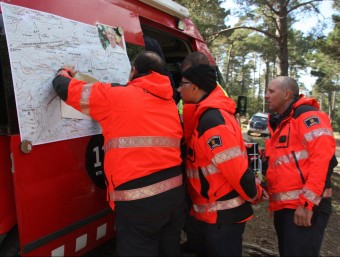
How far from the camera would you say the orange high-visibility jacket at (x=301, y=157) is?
2279 millimetres

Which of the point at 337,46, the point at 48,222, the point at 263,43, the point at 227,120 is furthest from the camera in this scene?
the point at 263,43

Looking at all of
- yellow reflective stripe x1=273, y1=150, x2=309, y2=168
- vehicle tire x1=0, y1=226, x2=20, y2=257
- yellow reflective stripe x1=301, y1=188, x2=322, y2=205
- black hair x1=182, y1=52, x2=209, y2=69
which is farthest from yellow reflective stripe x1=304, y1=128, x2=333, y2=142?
vehicle tire x1=0, y1=226, x2=20, y2=257

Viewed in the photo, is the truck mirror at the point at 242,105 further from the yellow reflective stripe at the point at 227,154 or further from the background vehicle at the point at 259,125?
the background vehicle at the point at 259,125

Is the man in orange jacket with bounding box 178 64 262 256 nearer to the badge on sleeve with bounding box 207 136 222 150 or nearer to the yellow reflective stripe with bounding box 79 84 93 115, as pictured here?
the badge on sleeve with bounding box 207 136 222 150

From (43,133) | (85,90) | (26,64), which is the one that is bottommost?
(43,133)

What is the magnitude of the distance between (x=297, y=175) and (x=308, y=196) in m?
0.19

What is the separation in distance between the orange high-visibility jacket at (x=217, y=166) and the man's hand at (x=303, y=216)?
0.35 m

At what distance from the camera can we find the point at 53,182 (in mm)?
2037

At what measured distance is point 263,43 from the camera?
98.4 ft

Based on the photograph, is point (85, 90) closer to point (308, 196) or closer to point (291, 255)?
point (308, 196)

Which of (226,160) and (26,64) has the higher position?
(26,64)

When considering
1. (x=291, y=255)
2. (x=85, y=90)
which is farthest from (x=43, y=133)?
(x=291, y=255)

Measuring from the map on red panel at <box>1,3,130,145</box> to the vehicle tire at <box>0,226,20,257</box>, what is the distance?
577 millimetres

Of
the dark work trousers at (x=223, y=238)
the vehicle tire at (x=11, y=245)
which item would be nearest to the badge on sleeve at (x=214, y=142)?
the dark work trousers at (x=223, y=238)
